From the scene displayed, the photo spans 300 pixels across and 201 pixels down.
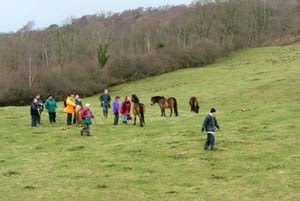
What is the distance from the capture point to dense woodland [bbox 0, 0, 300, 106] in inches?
3342

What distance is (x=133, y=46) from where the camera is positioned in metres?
117

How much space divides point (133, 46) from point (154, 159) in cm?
9243

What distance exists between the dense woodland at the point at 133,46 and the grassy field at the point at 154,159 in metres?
40.4

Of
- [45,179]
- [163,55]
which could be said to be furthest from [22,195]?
[163,55]

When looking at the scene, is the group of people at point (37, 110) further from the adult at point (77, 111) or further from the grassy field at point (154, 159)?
the adult at point (77, 111)

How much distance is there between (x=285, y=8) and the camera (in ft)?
433

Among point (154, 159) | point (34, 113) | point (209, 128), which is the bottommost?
point (154, 159)

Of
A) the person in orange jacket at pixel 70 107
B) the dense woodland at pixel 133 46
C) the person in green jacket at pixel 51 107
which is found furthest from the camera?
the dense woodland at pixel 133 46

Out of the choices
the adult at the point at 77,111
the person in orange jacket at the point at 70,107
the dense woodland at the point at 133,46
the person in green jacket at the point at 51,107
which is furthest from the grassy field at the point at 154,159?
the dense woodland at the point at 133,46

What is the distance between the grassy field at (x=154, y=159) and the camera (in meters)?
20.7

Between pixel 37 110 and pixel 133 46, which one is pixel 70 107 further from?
pixel 133 46

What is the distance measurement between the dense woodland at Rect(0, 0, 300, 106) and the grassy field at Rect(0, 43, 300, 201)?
40.4 m

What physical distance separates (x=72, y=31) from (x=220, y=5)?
32.9 metres

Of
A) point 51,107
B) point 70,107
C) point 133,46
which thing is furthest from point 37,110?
point 133,46
